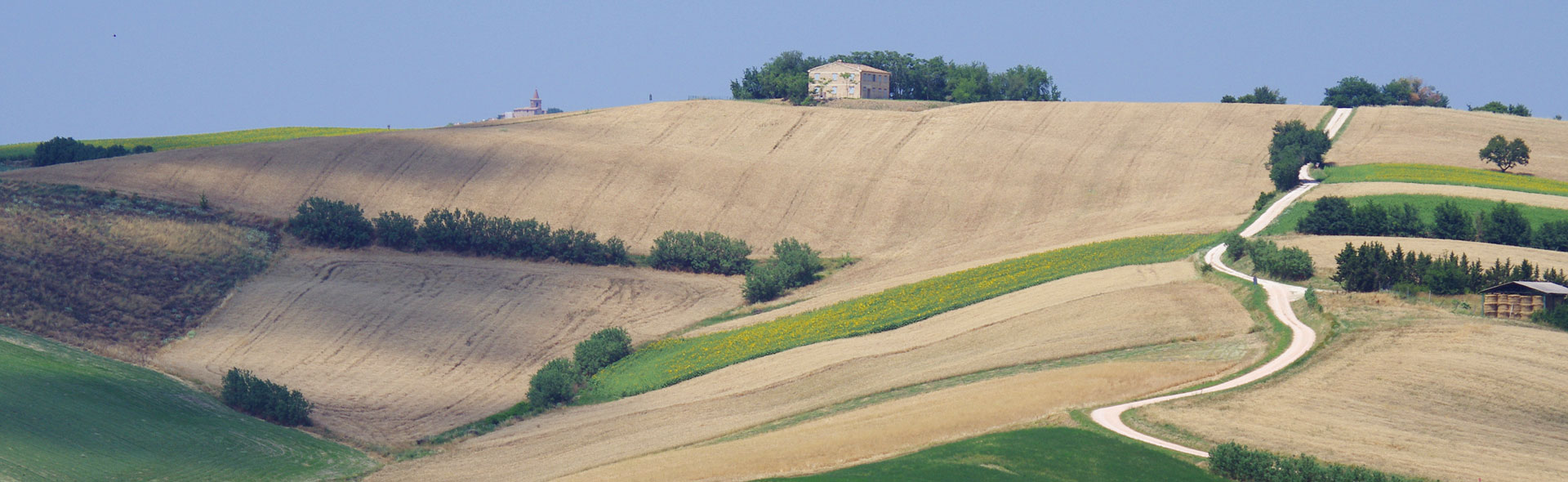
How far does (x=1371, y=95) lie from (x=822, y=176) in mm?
60549

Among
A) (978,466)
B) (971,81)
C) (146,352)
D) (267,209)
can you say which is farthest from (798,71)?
(978,466)

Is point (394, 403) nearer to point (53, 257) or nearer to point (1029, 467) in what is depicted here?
point (53, 257)

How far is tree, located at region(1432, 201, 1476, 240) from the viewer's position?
60625 mm

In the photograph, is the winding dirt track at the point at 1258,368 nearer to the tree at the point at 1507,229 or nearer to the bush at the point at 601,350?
the tree at the point at 1507,229

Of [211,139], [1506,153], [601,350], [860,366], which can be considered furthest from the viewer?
[211,139]

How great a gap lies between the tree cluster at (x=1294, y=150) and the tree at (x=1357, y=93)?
1156 inches

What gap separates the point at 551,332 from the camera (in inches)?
2564

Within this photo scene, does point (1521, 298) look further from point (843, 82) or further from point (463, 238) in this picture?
point (843, 82)

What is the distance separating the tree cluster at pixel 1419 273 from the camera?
1810 inches

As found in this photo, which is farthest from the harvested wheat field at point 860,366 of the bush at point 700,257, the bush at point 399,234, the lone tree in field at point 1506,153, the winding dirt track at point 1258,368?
the lone tree in field at point 1506,153

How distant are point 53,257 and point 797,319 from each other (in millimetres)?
40175

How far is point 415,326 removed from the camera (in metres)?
64.0

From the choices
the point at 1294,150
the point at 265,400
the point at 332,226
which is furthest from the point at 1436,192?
the point at 332,226

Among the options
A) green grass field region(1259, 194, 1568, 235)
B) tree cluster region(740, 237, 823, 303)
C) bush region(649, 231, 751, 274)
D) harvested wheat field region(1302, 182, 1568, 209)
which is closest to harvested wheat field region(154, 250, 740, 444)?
bush region(649, 231, 751, 274)
